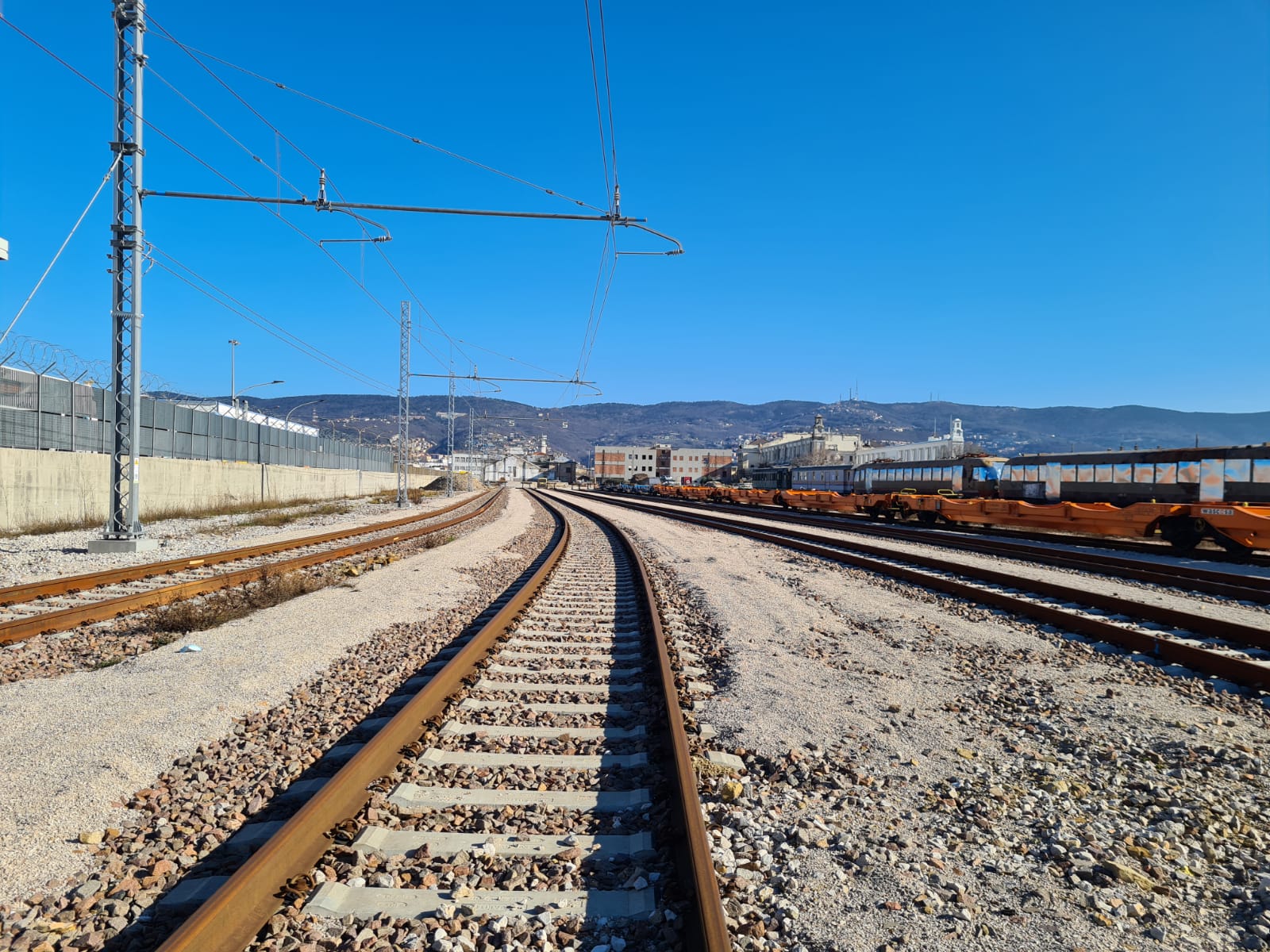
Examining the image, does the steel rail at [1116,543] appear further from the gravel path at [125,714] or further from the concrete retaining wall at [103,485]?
the concrete retaining wall at [103,485]

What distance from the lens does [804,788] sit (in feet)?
15.5

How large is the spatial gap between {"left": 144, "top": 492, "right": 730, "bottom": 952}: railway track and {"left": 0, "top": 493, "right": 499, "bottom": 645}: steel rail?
15.9 feet

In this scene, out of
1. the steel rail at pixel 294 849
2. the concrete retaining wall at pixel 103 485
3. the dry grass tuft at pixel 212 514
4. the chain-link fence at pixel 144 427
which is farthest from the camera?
the chain-link fence at pixel 144 427

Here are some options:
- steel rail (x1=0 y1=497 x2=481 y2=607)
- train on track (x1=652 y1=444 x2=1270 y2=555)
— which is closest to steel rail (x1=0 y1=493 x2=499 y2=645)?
steel rail (x1=0 y1=497 x2=481 y2=607)

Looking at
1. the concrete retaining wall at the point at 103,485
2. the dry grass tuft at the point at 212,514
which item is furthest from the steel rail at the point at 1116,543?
the concrete retaining wall at the point at 103,485

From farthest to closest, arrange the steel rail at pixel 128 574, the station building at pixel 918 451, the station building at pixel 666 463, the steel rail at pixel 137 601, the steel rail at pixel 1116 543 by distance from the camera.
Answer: the station building at pixel 666 463 → the station building at pixel 918 451 → the steel rail at pixel 1116 543 → the steel rail at pixel 128 574 → the steel rail at pixel 137 601

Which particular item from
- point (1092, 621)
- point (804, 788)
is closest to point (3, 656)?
point (804, 788)

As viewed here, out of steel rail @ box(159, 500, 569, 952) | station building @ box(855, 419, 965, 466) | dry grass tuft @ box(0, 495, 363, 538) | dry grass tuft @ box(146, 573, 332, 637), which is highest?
station building @ box(855, 419, 965, 466)

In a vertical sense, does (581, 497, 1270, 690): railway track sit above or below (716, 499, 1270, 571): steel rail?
above

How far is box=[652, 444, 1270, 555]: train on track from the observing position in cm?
1989

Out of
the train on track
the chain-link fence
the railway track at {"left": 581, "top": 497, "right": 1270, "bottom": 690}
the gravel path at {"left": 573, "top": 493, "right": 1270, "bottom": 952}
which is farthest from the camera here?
the chain-link fence

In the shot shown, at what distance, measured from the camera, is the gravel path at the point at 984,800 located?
132 inches

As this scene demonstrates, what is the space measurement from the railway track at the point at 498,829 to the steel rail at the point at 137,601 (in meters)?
4.86

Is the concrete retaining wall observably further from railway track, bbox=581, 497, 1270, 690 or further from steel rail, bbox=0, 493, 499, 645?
railway track, bbox=581, 497, 1270, 690
